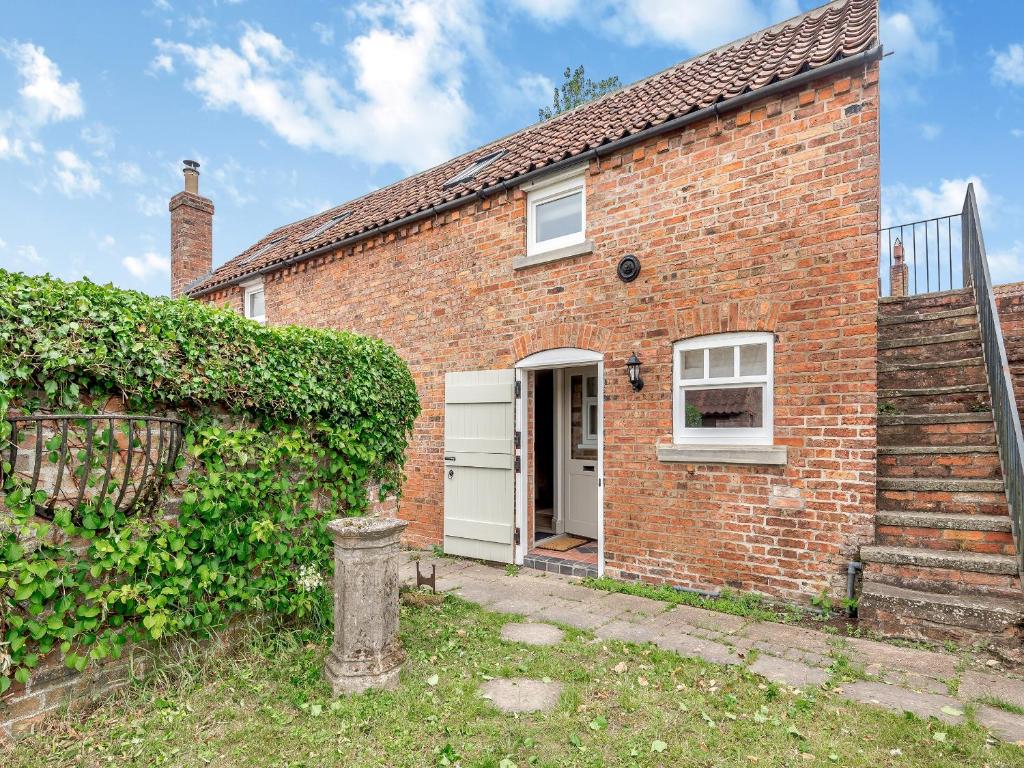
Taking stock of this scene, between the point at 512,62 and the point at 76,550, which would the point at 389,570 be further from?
the point at 512,62

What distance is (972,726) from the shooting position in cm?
286

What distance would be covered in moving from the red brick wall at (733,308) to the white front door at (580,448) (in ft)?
4.98

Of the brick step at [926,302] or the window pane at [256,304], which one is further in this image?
the window pane at [256,304]

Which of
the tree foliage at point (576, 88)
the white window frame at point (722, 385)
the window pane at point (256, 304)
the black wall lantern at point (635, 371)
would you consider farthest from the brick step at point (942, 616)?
the tree foliage at point (576, 88)

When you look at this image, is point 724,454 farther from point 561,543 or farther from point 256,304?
point 256,304

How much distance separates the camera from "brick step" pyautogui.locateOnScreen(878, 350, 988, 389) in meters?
5.34

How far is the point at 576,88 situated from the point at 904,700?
24.4 m

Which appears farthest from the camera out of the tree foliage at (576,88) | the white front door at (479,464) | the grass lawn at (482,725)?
the tree foliage at (576,88)

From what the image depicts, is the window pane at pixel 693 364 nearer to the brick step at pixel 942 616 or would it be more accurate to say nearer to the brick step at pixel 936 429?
the brick step at pixel 936 429

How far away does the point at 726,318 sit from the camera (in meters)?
5.14

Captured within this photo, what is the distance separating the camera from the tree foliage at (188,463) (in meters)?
2.76

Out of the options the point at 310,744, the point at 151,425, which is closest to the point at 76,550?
the point at 151,425

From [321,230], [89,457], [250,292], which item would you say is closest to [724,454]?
[89,457]

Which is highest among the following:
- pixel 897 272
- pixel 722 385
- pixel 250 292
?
pixel 897 272
